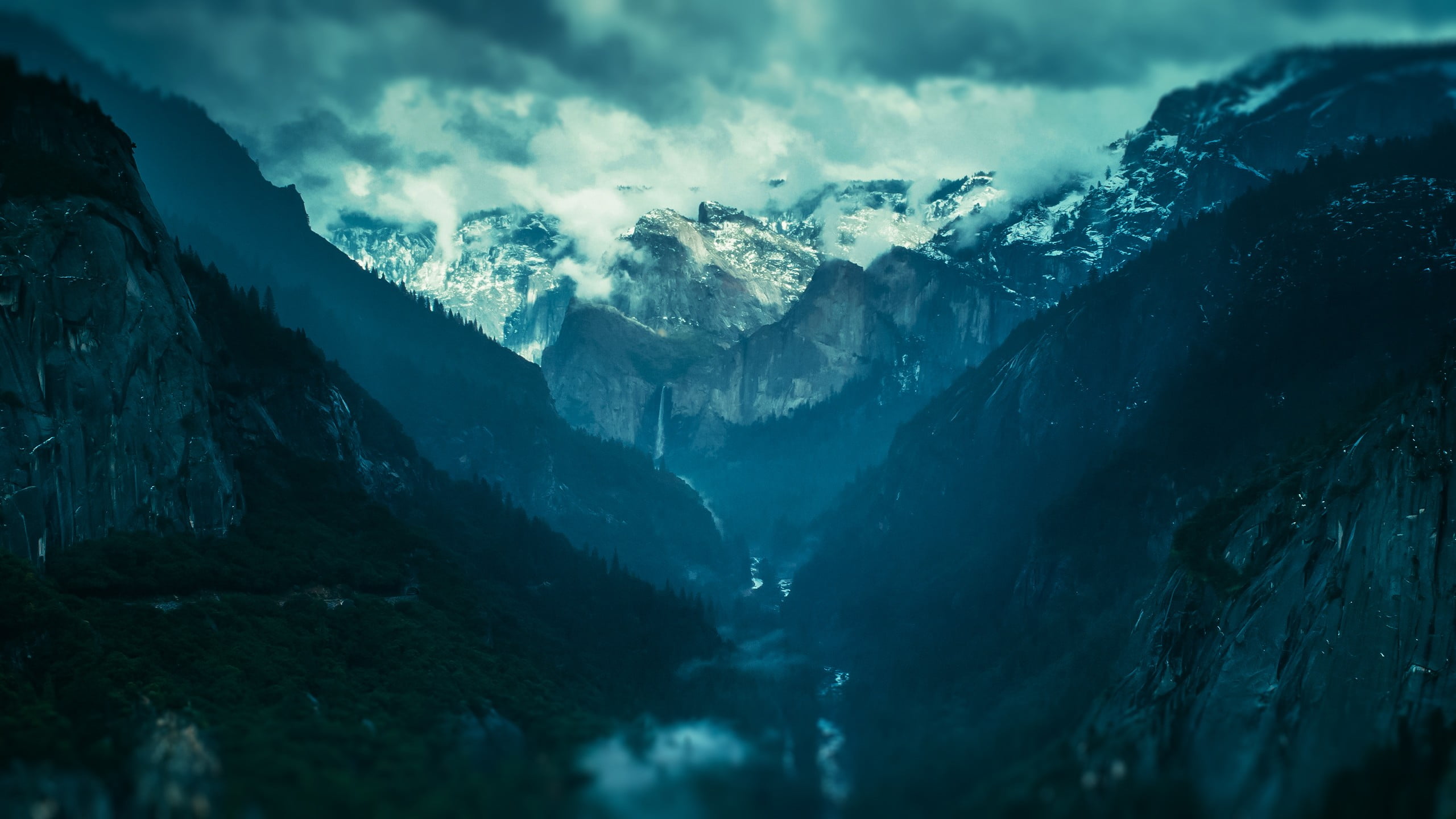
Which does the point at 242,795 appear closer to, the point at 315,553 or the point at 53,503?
the point at 53,503

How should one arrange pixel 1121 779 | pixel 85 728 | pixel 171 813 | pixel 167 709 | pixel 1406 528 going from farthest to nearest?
pixel 1406 528 < pixel 167 709 < pixel 85 728 < pixel 1121 779 < pixel 171 813

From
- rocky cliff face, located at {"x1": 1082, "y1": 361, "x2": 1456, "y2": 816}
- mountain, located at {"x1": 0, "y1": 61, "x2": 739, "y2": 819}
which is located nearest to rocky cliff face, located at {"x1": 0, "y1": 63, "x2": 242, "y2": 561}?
mountain, located at {"x1": 0, "y1": 61, "x2": 739, "y2": 819}

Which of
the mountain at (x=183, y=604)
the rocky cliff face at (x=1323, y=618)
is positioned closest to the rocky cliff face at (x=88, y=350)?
the mountain at (x=183, y=604)

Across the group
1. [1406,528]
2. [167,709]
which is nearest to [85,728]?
[167,709]

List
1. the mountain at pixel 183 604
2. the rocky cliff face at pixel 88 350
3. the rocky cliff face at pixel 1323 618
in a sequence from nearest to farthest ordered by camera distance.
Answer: the mountain at pixel 183 604, the rocky cliff face at pixel 1323 618, the rocky cliff face at pixel 88 350

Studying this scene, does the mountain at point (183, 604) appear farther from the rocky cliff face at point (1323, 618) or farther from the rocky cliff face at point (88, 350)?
the rocky cliff face at point (1323, 618)

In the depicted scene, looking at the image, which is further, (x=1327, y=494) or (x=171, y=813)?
(x=1327, y=494)

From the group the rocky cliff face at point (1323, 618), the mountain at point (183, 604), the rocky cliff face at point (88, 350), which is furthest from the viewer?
the rocky cliff face at point (88, 350)
